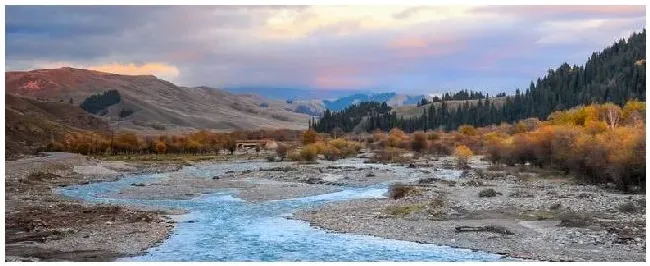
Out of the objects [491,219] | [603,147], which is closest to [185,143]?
[603,147]

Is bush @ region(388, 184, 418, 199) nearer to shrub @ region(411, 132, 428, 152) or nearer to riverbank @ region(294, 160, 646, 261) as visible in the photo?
riverbank @ region(294, 160, 646, 261)

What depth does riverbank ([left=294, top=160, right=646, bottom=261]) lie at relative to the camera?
81.1ft

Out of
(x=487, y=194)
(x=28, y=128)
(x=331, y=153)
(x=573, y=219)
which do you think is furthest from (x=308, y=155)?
(x=28, y=128)

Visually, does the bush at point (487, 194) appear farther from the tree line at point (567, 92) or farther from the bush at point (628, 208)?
the tree line at point (567, 92)

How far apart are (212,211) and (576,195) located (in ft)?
65.9

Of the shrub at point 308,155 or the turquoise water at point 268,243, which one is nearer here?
the turquoise water at point 268,243

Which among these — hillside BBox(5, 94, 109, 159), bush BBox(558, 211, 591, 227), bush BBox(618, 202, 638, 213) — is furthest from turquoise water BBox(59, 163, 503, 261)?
hillside BBox(5, 94, 109, 159)

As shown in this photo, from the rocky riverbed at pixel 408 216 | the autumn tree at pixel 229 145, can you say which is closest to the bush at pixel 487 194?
the rocky riverbed at pixel 408 216

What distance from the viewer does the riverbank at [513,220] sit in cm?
2472

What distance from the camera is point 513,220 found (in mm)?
30953

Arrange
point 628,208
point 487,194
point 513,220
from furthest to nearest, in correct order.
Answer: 1. point 487,194
2. point 628,208
3. point 513,220

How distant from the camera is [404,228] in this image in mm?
29562

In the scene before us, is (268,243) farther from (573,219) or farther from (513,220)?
(573,219)

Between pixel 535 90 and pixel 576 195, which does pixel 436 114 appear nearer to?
pixel 535 90
